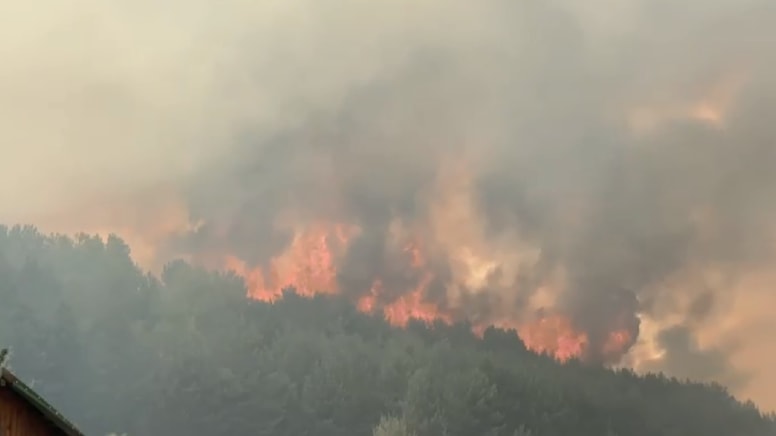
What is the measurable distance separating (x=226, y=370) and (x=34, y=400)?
244 feet

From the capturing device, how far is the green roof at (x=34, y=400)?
21050 mm

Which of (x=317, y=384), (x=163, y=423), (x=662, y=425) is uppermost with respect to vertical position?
(x=662, y=425)

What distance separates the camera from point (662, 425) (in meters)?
128

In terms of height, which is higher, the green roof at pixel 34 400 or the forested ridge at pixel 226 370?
the forested ridge at pixel 226 370

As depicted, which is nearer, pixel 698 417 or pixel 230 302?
pixel 230 302

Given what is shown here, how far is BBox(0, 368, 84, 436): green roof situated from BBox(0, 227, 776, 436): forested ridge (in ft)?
229

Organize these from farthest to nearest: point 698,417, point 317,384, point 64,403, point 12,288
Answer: point 698,417 < point 317,384 < point 12,288 < point 64,403

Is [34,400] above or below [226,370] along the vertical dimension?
below

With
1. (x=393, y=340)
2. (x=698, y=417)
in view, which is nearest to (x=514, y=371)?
(x=393, y=340)

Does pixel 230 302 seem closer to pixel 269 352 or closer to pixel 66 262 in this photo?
pixel 269 352

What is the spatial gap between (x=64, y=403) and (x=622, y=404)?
8189cm

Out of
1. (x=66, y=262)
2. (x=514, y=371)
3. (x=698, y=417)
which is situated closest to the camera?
(x=66, y=262)

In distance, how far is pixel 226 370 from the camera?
9519cm

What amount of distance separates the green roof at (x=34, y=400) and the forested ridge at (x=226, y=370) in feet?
229
